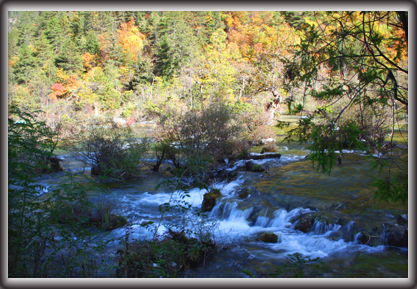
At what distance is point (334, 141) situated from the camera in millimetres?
3771

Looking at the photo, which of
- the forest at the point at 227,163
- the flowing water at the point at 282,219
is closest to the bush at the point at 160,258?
the forest at the point at 227,163

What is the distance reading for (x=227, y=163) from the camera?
1411cm

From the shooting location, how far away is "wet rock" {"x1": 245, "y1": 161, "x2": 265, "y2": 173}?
1286cm

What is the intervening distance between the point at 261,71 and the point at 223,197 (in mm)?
19162

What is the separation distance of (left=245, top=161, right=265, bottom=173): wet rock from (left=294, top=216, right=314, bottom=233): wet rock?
5253 mm

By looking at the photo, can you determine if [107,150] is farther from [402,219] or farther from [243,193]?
[402,219]

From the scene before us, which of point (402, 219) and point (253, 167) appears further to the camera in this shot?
point (253, 167)

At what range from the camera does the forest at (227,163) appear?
430 centimetres

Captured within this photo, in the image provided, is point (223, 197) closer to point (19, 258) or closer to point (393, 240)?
point (393, 240)

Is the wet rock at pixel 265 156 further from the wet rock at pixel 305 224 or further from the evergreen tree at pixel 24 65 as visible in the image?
the evergreen tree at pixel 24 65

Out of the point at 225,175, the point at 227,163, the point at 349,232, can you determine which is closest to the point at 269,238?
the point at 349,232

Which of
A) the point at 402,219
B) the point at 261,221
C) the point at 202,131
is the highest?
the point at 202,131

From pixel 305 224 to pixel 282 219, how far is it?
820 mm
